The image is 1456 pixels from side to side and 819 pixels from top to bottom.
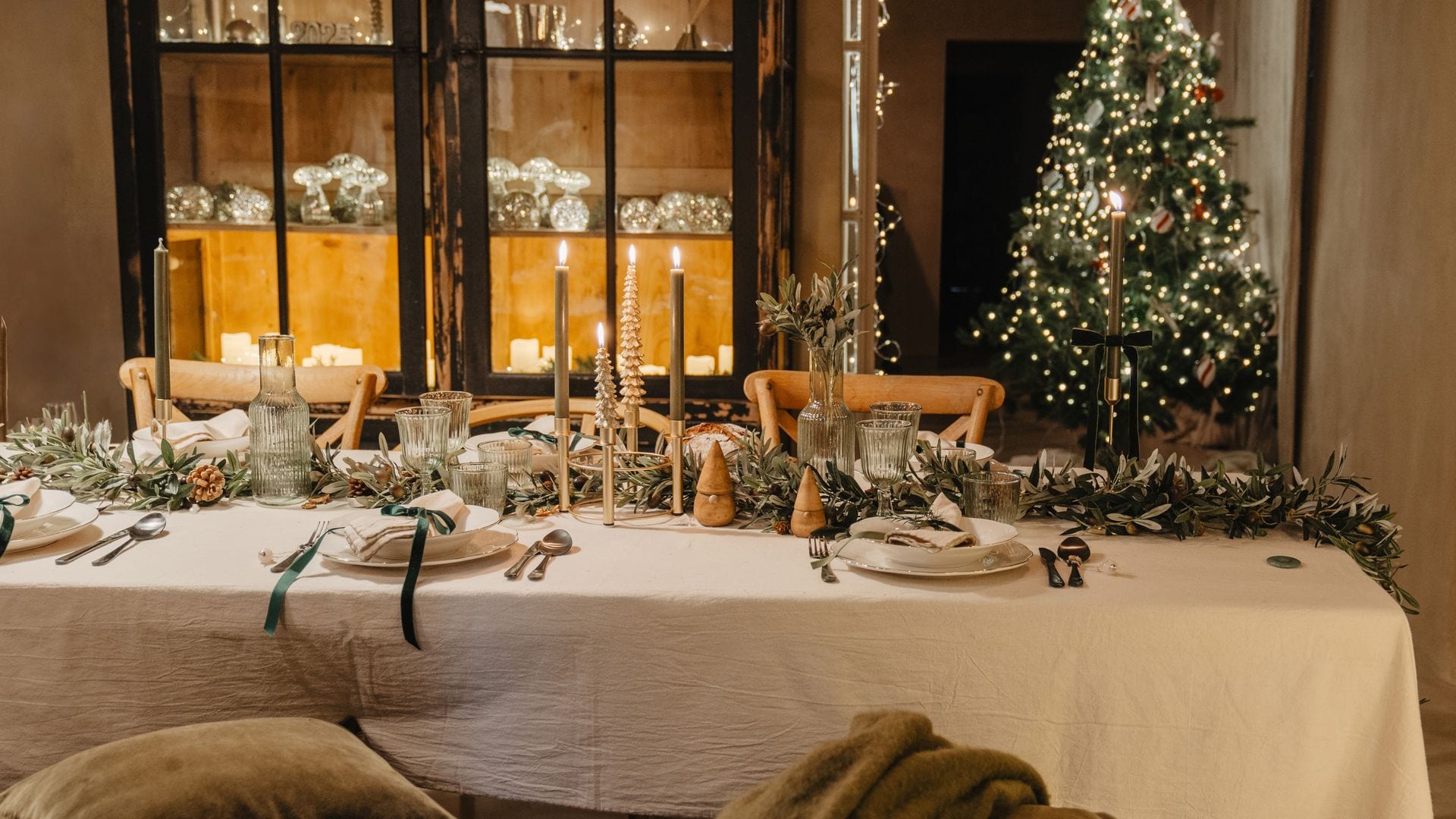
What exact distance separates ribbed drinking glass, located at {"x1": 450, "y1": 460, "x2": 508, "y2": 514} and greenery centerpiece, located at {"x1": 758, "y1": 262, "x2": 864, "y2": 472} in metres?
0.44

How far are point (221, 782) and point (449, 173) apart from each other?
2049 mm

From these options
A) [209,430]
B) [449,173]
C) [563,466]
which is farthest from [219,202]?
[563,466]

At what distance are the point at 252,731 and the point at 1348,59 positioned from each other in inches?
138

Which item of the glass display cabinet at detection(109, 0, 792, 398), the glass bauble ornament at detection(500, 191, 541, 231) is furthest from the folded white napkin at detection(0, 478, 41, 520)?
the glass bauble ornament at detection(500, 191, 541, 231)

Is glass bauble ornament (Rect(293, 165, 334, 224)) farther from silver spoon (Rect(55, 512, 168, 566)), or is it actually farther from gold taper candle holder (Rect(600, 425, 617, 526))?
gold taper candle holder (Rect(600, 425, 617, 526))

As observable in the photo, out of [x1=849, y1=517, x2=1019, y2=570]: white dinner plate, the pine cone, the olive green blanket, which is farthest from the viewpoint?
the pine cone

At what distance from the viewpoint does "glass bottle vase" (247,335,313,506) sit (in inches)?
67.4

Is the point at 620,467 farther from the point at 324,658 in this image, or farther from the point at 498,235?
the point at 498,235

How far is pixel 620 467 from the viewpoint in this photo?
5.94 ft

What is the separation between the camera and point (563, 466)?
1.70m

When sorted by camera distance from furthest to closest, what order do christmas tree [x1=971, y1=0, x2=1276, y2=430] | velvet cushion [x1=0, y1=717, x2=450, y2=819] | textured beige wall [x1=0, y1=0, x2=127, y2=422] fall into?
1. christmas tree [x1=971, y1=0, x2=1276, y2=430]
2. textured beige wall [x1=0, y1=0, x2=127, y2=422]
3. velvet cushion [x1=0, y1=717, x2=450, y2=819]

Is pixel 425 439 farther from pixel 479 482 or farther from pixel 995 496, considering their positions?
pixel 995 496

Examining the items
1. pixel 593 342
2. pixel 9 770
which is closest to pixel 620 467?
pixel 9 770

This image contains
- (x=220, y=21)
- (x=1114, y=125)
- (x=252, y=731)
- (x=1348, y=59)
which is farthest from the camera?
(x=1114, y=125)
